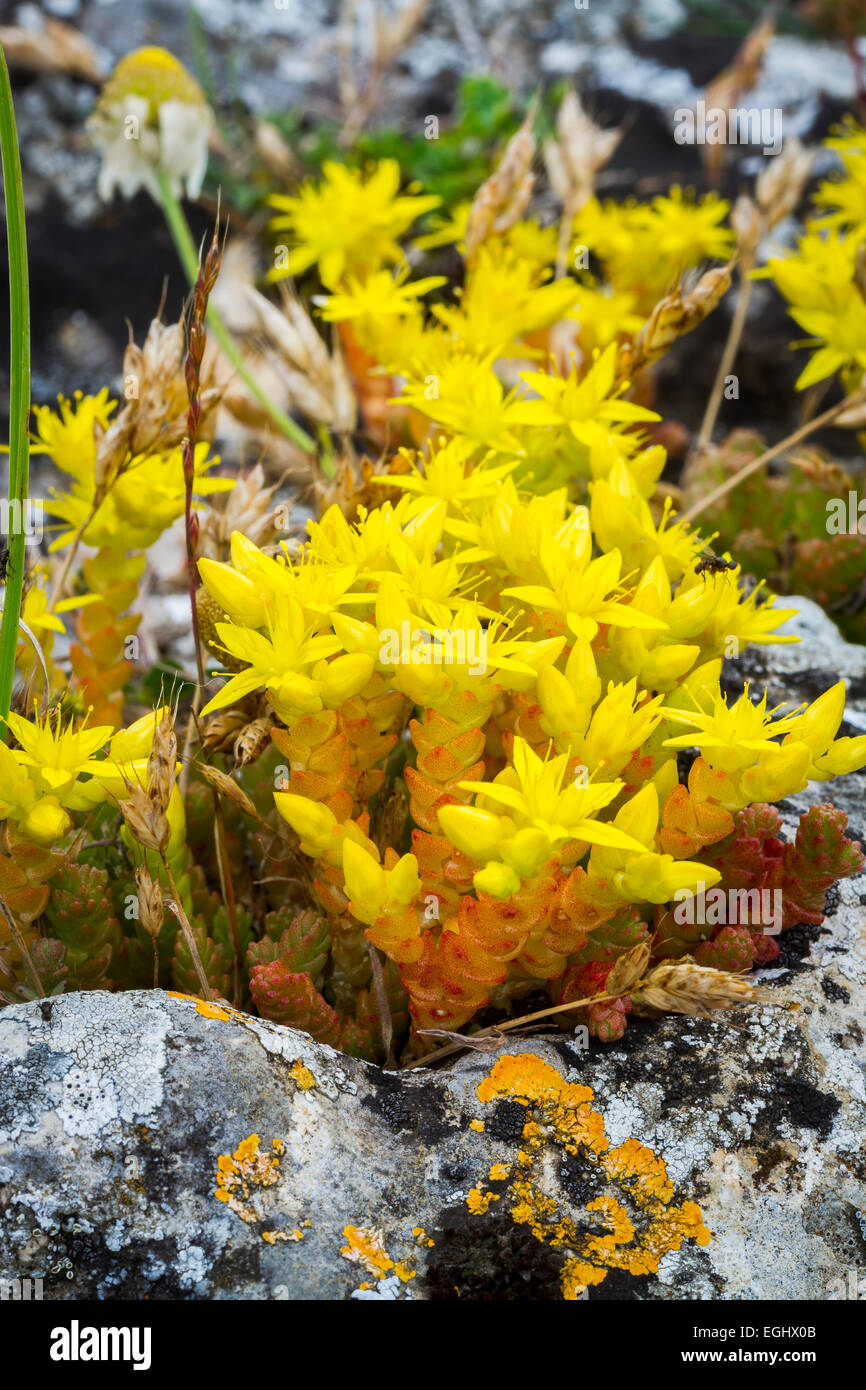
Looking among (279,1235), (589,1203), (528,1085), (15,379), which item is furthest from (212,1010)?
(15,379)

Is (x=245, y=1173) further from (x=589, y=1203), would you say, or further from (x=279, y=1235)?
(x=589, y=1203)

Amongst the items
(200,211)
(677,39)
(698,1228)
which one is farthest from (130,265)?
(698,1228)

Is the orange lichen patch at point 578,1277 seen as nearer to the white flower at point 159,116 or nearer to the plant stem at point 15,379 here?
the plant stem at point 15,379

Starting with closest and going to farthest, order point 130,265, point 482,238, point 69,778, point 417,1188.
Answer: point 417,1188
point 69,778
point 482,238
point 130,265

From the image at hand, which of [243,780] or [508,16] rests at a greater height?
[508,16]

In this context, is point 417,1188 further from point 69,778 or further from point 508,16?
point 508,16

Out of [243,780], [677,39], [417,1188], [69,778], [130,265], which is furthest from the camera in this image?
[677,39]

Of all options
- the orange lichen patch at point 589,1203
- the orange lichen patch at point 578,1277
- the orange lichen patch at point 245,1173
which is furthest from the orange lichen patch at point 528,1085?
the orange lichen patch at point 245,1173
